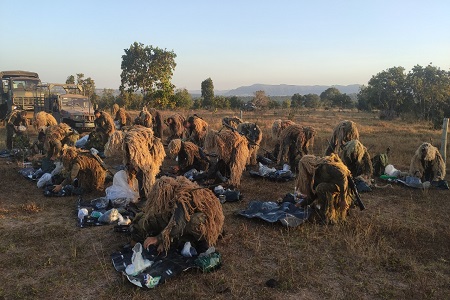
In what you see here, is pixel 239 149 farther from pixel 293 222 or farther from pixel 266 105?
pixel 266 105

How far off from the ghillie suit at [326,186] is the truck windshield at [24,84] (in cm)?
1626

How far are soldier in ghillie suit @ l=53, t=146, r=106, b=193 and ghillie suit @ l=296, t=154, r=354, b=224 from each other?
407 cm

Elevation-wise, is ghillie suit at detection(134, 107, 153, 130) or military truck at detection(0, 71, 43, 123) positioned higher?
military truck at detection(0, 71, 43, 123)

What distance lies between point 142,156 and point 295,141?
436 centimetres

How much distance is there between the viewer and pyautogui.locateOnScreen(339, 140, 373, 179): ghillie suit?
7.59 metres

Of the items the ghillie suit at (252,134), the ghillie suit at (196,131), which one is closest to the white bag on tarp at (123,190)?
the ghillie suit at (196,131)

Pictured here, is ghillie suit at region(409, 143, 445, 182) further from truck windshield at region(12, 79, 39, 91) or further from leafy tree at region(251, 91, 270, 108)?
leafy tree at region(251, 91, 270, 108)

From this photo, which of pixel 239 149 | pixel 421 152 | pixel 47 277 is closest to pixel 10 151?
pixel 239 149

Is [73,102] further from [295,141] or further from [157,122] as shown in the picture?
[295,141]

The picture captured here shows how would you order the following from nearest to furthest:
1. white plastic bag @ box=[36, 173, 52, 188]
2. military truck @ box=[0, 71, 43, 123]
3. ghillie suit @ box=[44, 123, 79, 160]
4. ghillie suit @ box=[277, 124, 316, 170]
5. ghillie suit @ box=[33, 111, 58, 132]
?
1. white plastic bag @ box=[36, 173, 52, 188]
2. ghillie suit @ box=[44, 123, 79, 160]
3. ghillie suit @ box=[277, 124, 316, 170]
4. ghillie suit @ box=[33, 111, 58, 132]
5. military truck @ box=[0, 71, 43, 123]

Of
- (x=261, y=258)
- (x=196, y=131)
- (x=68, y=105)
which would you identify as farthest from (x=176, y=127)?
(x=261, y=258)

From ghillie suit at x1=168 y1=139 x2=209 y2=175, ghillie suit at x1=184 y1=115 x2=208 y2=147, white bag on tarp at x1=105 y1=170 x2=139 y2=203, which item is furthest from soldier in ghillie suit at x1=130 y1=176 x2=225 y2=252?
ghillie suit at x1=184 y1=115 x2=208 y2=147

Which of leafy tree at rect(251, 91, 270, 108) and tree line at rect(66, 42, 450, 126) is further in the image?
leafy tree at rect(251, 91, 270, 108)

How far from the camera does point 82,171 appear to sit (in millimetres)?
7410
